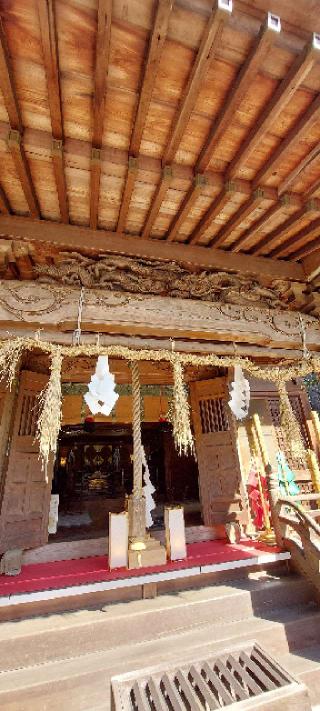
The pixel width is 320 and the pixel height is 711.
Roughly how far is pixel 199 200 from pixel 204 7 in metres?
1.92

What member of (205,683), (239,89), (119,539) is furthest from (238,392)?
(239,89)

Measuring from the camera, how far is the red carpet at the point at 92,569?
171 inches

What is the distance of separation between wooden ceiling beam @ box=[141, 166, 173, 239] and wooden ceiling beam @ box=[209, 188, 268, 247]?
1.05m

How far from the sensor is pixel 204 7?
2148 mm

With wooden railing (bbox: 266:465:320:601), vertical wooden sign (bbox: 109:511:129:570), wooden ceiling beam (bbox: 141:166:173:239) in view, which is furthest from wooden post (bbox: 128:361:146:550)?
wooden ceiling beam (bbox: 141:166:173:239)

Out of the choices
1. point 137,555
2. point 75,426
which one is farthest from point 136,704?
point 75,426

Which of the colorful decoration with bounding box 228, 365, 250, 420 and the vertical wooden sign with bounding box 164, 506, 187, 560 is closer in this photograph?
the vertical wooden sign with bounding box 164, 506, 187, 560

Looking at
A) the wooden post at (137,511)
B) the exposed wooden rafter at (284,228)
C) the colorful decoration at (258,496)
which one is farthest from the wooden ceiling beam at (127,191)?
the colorful decoration at (258,496)

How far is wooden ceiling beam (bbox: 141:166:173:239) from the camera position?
3.35 m

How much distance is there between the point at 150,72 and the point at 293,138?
4.87 feet

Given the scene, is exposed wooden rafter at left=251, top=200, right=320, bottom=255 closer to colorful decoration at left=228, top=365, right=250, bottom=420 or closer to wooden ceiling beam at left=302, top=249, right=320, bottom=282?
wooden ceiling beam at left=302, top=249, right=320, bottom=282

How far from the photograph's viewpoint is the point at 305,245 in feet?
16.5

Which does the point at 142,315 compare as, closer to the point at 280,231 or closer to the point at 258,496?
the point at 280,231

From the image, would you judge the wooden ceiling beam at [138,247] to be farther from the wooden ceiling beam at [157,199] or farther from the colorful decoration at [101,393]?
the colorful decoration at [101,393]
